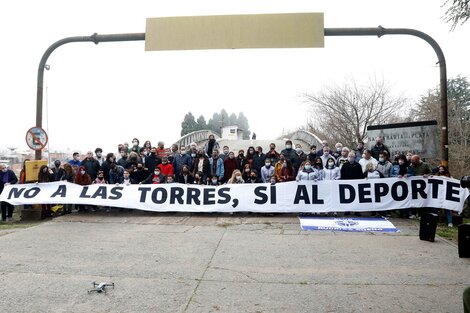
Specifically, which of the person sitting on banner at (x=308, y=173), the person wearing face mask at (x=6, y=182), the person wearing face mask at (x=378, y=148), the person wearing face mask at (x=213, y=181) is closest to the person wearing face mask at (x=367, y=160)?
the person wearing face mask at (x=378, y=148)

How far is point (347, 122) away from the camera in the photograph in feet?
91.6

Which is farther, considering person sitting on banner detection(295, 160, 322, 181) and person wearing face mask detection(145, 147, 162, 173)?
person wearing face mask detection(145, 147, 162, 173)

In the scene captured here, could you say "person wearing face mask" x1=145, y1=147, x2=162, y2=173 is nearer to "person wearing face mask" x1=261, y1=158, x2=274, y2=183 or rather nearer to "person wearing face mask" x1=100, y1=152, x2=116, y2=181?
"person wearing face mask" x1=100, y1=152, x2=116, y2=181

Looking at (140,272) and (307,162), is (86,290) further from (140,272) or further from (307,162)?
(307,162)

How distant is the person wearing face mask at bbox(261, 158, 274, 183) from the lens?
11.8 metres

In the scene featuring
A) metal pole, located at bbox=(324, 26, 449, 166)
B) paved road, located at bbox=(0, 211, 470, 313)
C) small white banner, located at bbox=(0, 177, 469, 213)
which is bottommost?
paved road, located at bbox=(0, 211, 470, 313)

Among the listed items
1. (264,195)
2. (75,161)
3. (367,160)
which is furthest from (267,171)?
(75,161)

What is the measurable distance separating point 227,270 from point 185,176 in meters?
6.25

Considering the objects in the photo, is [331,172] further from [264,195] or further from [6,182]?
[6,182]

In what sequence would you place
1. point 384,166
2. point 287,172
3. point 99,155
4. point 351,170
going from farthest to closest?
point 99,155 → point 287,172 → point 384,166 → point 351,170

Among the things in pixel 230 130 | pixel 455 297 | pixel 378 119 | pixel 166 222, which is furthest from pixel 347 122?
pixel 230 130

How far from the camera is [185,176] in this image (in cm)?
1186

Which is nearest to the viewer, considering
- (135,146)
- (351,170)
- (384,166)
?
(351,170)

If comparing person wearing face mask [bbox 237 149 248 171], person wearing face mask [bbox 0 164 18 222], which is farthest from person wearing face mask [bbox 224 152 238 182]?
person wearing face mask [bbox 0 164 18 222]
